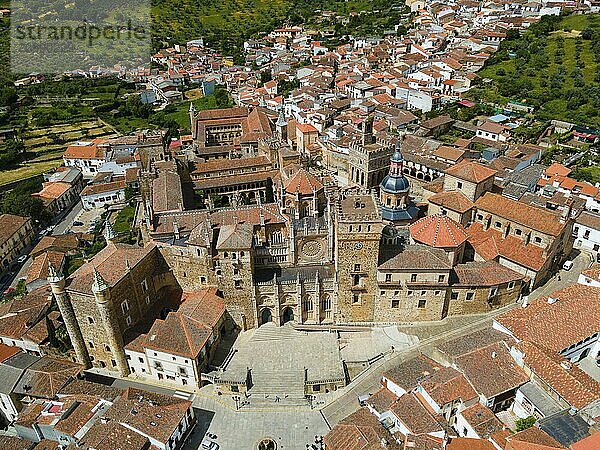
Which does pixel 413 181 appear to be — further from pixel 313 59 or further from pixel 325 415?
pixel 313 59

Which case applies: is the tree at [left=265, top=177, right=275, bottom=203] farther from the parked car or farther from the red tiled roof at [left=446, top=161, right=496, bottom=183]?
the parked car

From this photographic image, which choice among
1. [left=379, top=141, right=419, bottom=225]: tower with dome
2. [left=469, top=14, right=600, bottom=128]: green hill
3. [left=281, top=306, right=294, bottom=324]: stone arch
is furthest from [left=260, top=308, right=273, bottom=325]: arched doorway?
[left=469, top=14, right=600, bottom=128]: green hill

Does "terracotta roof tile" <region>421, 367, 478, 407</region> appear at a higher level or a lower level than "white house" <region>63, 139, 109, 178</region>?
higher

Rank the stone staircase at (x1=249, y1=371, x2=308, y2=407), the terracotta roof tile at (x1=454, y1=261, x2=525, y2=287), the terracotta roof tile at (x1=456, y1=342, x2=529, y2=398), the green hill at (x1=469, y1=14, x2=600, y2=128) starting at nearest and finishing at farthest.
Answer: the terracotta roof tile at (x1=456, y1=342, x2=529, y2=398) < the stone staircase at (x1=249, y1=371, x2=308, y2=407) < the terracotta roof tile at (x1=454, y1=261, x2=525, y2=287) < the green hill at (x1=469, y1=14, x2=600, y2=128)

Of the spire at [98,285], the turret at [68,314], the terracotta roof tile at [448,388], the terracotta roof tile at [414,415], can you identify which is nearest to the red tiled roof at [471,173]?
the terracotta roof tile at [448,388]

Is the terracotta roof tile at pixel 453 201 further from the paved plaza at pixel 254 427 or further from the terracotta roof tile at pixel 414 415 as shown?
the paved plaza at pixel 254 427

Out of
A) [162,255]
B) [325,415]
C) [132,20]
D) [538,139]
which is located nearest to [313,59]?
[132,20]

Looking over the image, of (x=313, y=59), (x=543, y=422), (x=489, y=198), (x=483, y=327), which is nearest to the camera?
(x=543, y=422)
